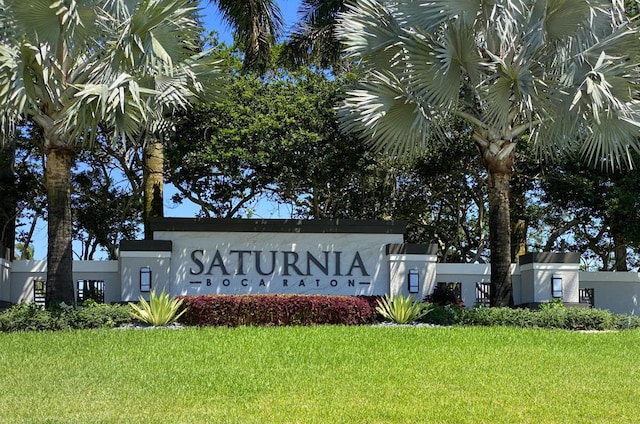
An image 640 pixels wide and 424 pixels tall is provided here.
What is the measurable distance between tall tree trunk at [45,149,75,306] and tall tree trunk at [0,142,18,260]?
6.57 metres

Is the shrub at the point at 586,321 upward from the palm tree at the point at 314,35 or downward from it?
downward

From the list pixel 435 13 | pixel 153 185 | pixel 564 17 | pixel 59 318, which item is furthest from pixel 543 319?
pixel 153 185

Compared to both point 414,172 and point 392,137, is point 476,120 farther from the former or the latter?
point 414,172

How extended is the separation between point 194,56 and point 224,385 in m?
8.92

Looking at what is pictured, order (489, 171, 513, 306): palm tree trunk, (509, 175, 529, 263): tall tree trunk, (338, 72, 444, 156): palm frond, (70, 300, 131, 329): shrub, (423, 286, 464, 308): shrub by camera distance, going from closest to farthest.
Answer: (70, 300, 131, 329): shrub → (338, 72, 444, 156): palm frond → (489, 171, 513, 306): palm tree trunk → (423, 286, 464, 308): shrub → (509, 175, 529, 263): tall tree trunk

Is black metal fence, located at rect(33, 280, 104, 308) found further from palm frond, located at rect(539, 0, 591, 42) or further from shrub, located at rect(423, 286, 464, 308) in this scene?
palm frond, located at rect(539, 0, 591, 42)

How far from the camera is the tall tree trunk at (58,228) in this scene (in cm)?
1564

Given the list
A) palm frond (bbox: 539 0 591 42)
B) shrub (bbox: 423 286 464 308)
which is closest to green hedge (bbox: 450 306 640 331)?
shrub (bbox: 423 286 464 308)

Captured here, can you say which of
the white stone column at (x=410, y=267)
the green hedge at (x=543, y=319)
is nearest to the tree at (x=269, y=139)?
the white stone column at (x=410, y=267)

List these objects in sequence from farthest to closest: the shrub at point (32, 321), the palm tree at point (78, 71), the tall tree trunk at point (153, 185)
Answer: the tall tree trunk at point (153, 185), the shrub at point (32, 321), the palm tree at point (78, 71)

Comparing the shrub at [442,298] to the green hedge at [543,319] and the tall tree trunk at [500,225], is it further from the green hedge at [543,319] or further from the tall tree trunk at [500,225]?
the green hedge at [543,319]

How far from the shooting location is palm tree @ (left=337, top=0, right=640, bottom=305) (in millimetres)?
15133

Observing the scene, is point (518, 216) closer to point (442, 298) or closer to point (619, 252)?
point (619, 252)

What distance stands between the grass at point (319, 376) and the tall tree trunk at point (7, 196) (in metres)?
9.96
